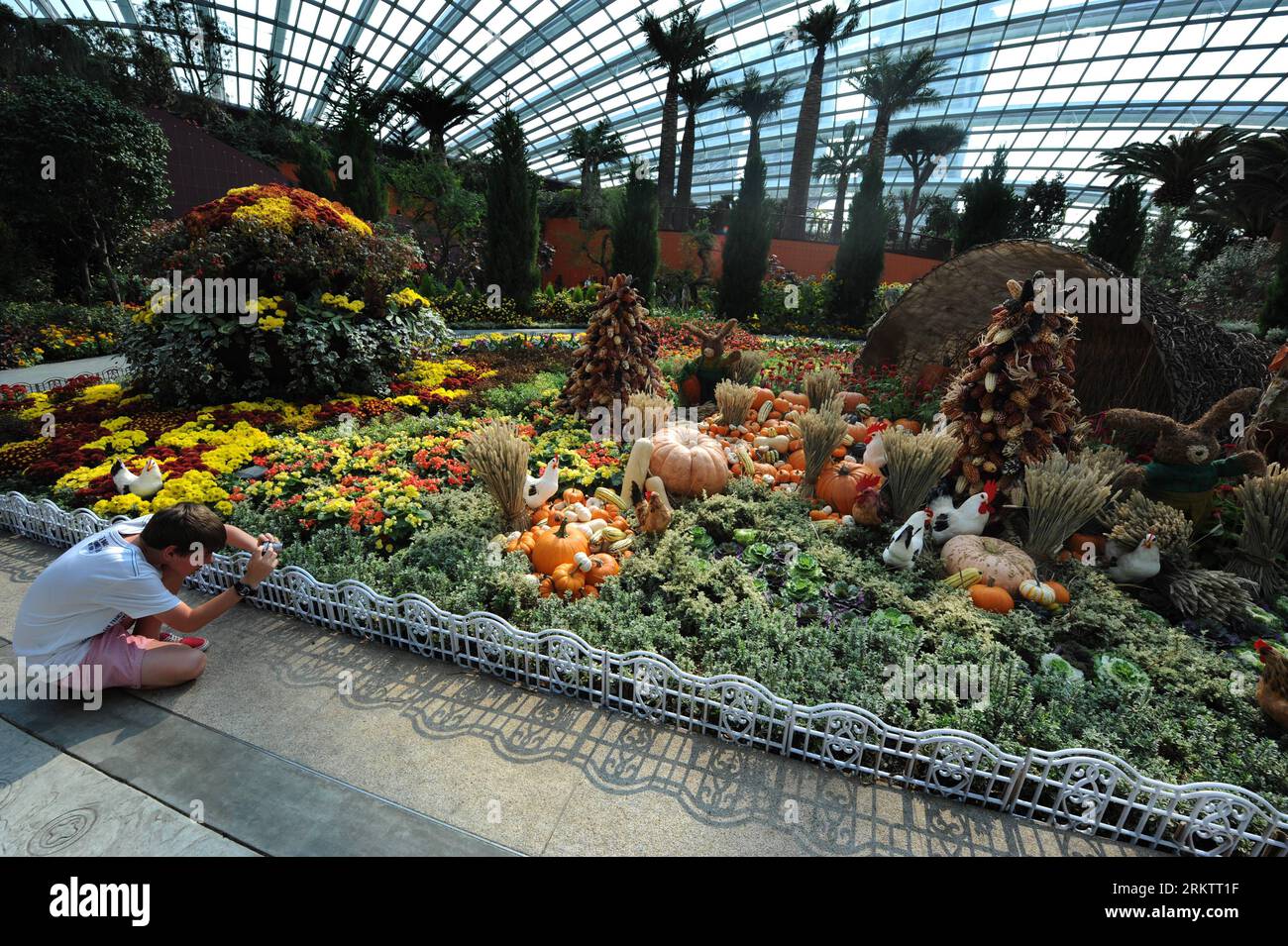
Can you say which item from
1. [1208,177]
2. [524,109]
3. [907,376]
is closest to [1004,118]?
[1208,177]

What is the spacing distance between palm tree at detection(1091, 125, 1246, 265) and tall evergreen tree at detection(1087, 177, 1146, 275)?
377 inches

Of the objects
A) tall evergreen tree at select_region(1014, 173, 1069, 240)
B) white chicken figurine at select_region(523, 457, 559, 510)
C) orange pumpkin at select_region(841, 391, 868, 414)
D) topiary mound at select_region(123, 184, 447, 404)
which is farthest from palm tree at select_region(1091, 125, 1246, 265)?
white chicken figurine at select_region(523, 457, 559, 510)

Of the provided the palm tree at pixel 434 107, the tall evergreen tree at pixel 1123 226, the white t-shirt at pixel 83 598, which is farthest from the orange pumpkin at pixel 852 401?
the palm tree at pixel 434 107

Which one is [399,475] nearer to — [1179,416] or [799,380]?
[799,380]

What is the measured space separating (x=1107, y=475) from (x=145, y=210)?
58.4 ft

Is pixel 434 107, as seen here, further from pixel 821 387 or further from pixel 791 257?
pixel 821 387

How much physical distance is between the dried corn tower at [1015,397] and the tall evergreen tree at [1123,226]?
52.2 feet

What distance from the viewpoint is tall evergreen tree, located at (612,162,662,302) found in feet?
58.9

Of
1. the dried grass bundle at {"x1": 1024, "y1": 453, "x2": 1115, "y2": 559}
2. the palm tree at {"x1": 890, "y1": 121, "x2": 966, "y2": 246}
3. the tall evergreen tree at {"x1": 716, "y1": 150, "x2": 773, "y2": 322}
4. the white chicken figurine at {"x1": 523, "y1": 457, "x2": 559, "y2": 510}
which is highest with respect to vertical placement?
the palm tree at {"x1": 890, "y1": 121, "x2": 966, "y2": 246}

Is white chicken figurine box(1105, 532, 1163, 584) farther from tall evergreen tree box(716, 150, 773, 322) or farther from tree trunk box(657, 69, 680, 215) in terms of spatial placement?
tree trunk box(657, 69, 680, 215)

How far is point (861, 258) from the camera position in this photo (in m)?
18.4

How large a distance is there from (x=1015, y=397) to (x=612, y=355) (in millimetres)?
4037

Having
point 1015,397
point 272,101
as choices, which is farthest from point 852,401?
point 272,101

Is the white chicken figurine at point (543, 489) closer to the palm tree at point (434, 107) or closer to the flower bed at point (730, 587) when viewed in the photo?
the flower bed at point (730, 587)
